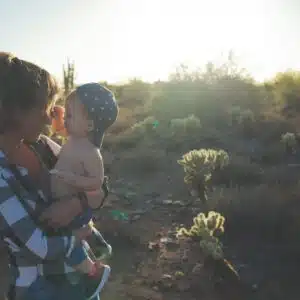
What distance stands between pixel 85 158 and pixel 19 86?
18.8 inches

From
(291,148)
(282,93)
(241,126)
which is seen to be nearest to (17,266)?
(291,148)

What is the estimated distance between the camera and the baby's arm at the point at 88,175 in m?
2.38

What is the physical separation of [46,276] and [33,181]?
0.42m

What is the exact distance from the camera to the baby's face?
2.51 meters

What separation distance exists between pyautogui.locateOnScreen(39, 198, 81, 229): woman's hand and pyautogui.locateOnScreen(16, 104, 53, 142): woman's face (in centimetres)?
31

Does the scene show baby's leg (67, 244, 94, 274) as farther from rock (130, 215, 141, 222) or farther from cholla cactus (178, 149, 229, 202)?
cholla cactus (178, 149, 229, 202)

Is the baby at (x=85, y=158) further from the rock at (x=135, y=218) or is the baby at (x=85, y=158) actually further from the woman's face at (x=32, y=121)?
the rock at (x=135, y=218)

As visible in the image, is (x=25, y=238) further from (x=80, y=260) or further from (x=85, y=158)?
(x=85, y=158)

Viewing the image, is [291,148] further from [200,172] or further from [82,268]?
[82,268]

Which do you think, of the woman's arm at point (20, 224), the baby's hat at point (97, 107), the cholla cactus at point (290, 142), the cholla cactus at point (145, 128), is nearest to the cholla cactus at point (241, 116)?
the cholla cactus at point (145, 128)

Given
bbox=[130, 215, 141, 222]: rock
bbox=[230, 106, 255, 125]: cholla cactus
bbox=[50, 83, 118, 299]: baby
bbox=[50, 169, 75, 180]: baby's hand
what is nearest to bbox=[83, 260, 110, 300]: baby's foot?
bbox=[50, 83, 118, 299]: baby

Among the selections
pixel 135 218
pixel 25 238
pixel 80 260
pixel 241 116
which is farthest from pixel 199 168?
pixel 241 116

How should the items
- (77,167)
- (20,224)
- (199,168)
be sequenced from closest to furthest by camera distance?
(20,224) → (77,167) → (199,168)

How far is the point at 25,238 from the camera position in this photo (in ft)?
7.12
